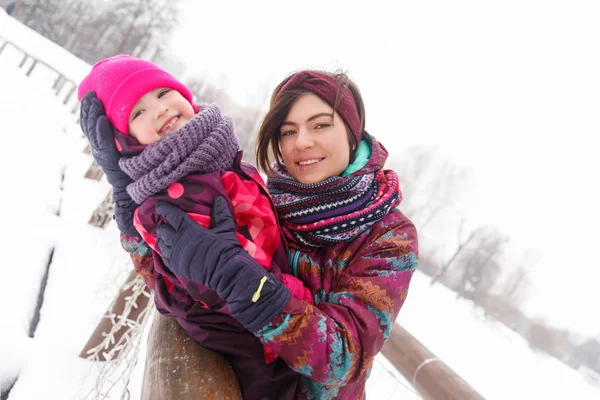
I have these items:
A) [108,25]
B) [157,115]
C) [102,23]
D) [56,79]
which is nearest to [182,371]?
[157,115]

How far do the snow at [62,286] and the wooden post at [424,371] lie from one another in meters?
0.67

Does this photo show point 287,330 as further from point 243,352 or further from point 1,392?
point 1,392

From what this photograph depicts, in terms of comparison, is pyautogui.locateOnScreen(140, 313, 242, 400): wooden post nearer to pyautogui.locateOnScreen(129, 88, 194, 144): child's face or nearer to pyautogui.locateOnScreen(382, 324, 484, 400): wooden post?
pyautogui.locateOnScreen(129, 88, 194, 144): child's face

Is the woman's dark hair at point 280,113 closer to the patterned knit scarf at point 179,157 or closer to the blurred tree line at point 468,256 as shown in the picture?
the patterned knit scarf at point 179,157

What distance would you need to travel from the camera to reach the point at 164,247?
97 centimetres

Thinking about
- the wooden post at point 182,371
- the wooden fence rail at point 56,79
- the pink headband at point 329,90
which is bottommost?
the wooden fence rail at point 56,79

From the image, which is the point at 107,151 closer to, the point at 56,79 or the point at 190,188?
the point at 190,188

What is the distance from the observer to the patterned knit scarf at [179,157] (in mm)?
1079

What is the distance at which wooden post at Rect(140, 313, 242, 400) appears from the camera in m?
0.78

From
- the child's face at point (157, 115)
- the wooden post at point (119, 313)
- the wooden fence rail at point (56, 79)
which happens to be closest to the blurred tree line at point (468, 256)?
the wooden post at point (119, 313)

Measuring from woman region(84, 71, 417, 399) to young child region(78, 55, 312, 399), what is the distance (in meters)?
0.09

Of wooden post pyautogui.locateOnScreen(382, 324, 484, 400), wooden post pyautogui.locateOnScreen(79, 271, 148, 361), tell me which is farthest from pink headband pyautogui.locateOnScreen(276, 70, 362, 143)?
wooden post pyautogui.locateOnScreen(79, 271, 148, 361)

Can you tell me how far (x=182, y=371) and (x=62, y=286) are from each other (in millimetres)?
3935

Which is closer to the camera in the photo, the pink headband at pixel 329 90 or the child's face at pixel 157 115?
the child's face at pixel 157 115
